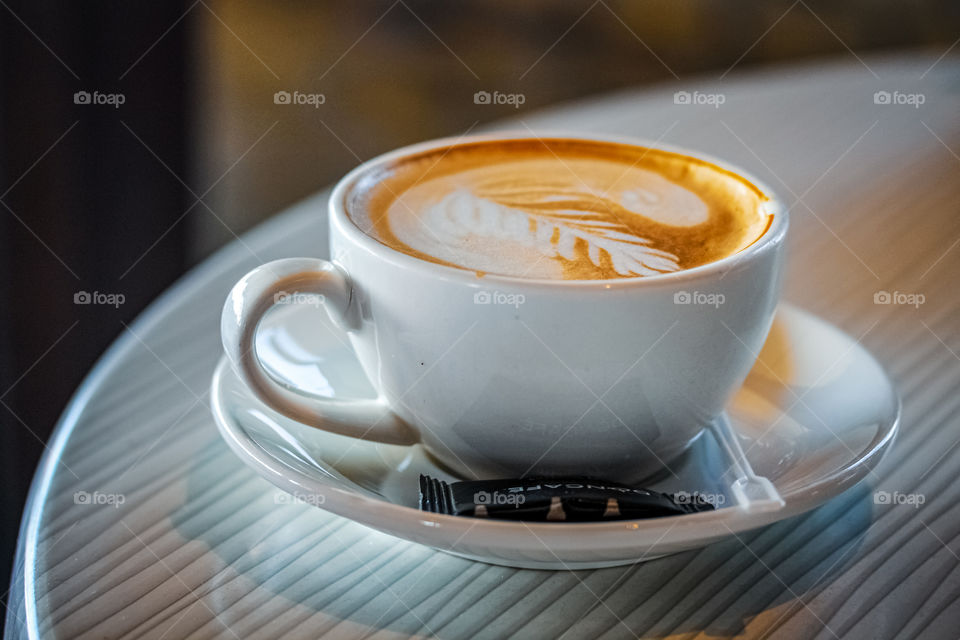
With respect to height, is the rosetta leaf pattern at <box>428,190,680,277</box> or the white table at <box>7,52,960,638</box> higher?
the rosetta leaf pattern at <box>428,190,680,277</box>

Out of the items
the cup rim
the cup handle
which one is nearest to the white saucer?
the cup handle

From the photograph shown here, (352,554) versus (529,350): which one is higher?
(529,350)

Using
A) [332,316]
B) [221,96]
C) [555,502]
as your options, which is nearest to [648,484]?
[555,502]

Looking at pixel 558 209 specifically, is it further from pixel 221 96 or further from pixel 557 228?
pixel 221 96

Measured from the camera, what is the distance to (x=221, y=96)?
2.40m

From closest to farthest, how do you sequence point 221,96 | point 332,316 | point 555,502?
point 555,502, point 332,316, point 221,96

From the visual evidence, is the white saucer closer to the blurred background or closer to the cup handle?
the cup handle

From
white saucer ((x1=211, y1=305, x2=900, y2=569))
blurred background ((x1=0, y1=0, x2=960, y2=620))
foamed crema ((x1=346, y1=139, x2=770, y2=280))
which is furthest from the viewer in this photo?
blurred background ((x1=0, y1=0, x2=960, y2=620))

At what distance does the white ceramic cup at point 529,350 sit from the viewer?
52cm

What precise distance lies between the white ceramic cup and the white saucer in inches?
0.9

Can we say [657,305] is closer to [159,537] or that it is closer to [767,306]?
[767,306]

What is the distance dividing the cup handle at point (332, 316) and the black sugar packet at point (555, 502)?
9cm

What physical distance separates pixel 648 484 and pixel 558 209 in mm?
205

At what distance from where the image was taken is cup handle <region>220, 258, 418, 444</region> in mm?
546
